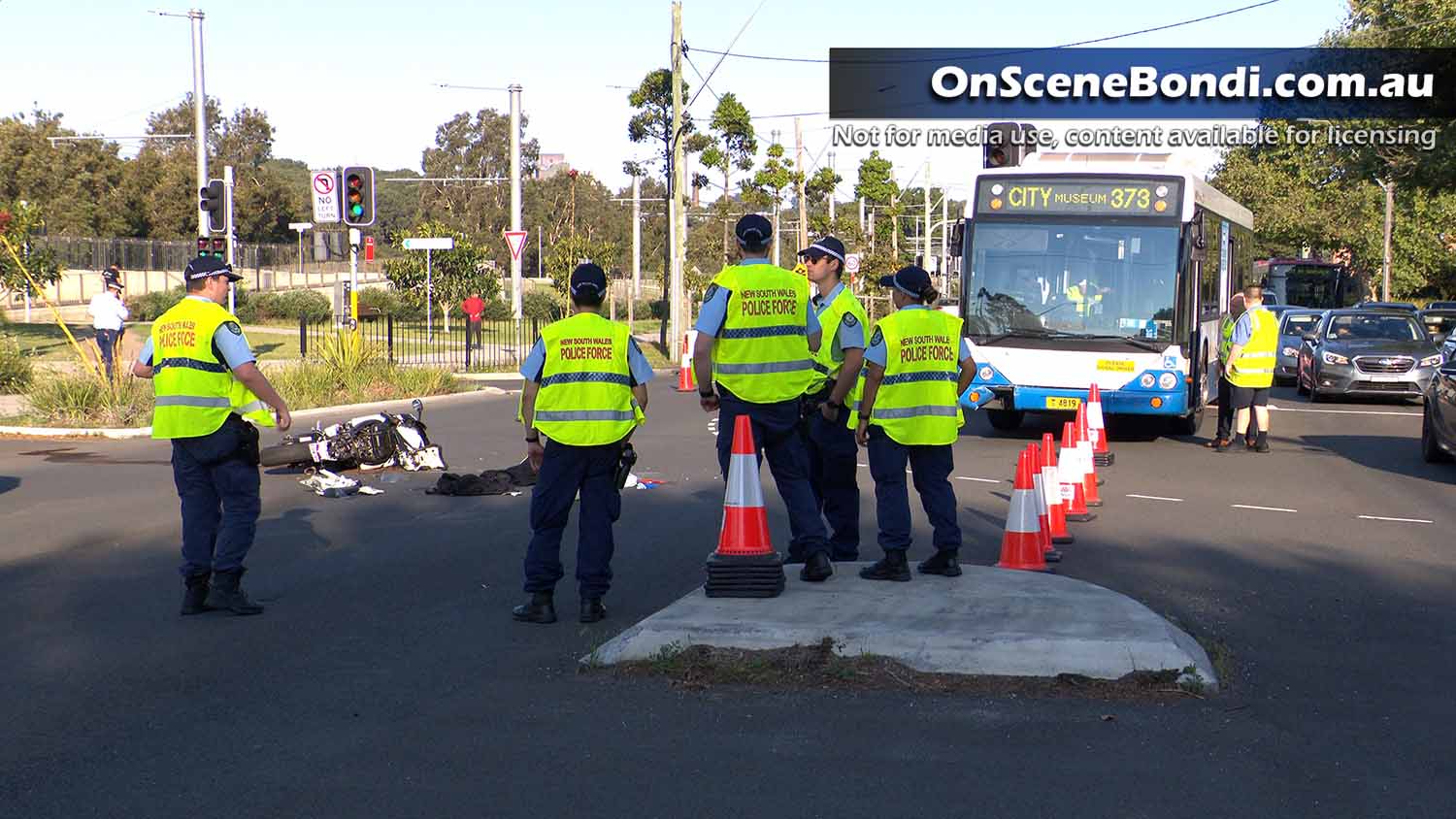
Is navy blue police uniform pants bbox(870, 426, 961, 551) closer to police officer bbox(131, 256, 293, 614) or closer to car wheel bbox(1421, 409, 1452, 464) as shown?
police officer bbox(131, 256, 293, 614)

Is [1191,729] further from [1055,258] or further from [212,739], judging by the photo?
[1055,258]

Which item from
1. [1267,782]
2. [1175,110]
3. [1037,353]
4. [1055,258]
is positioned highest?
[1175,110]

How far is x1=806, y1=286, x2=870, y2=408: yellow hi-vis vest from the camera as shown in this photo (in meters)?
8.67

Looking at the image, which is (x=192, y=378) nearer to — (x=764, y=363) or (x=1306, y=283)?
(x=764, y=363)

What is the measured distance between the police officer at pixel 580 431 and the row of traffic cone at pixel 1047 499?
249cm

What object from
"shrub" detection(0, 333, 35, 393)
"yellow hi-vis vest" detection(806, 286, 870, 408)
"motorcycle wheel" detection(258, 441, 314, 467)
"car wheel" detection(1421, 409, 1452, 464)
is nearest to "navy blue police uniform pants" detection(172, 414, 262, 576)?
"yellow hi-vis vest" detection(806, 286, 870, 408)

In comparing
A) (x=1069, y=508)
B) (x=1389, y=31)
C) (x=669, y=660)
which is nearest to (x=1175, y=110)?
(x=1389, y=31)

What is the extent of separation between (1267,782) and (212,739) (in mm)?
3719

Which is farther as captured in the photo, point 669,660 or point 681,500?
point 681,500

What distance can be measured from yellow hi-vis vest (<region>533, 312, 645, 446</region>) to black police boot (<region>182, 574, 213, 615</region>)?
6.39ft

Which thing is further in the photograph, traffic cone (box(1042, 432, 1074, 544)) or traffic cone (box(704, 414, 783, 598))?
traffic cone (box(1042, 432, 1074, 544))

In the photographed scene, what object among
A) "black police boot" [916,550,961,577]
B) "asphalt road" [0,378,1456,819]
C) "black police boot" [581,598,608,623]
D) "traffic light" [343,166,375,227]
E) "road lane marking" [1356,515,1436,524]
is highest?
"traffic light" [343,166,375,227]

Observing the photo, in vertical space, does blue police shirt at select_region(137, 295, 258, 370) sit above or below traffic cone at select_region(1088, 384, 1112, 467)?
above

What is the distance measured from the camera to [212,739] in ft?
18.3
